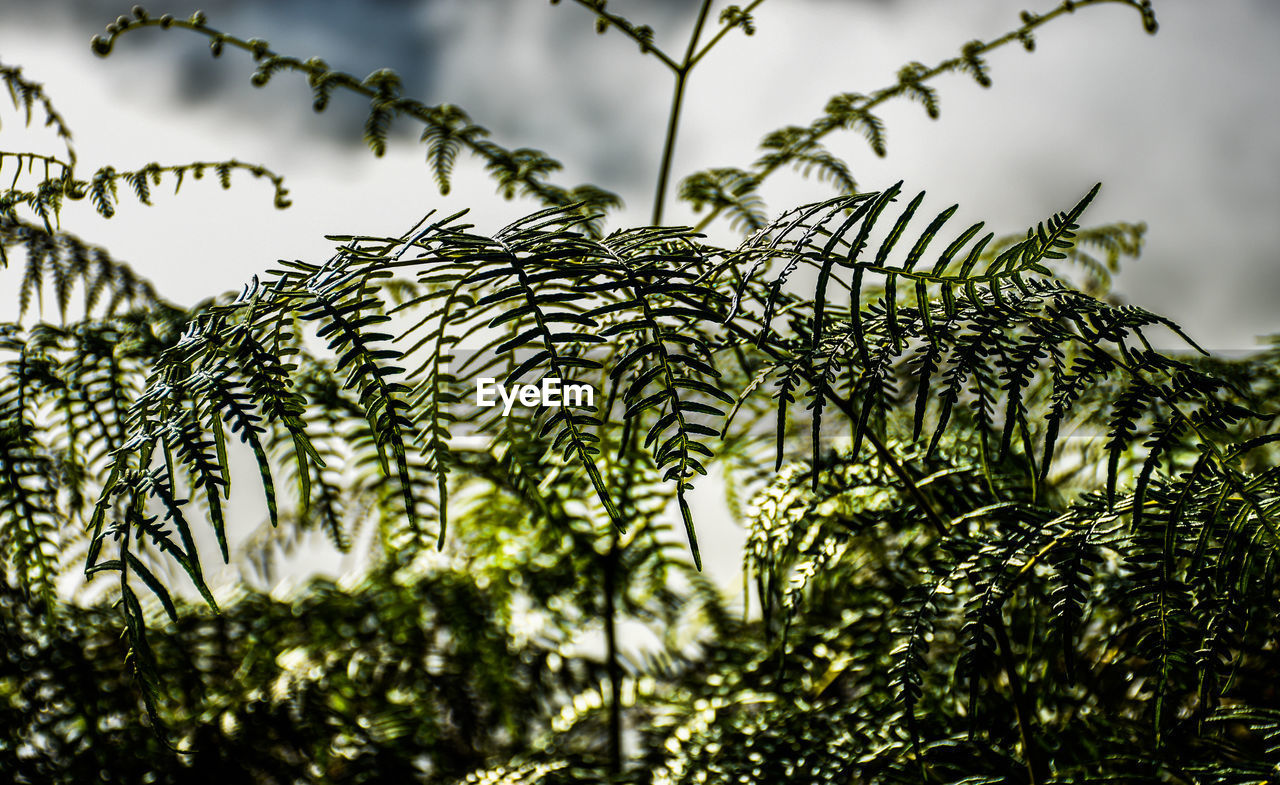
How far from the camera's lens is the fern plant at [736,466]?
0.98ft

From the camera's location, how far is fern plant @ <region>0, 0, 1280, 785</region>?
0.98 ft

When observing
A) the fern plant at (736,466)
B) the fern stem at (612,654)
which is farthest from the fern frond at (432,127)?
the fern stem at (612,654)

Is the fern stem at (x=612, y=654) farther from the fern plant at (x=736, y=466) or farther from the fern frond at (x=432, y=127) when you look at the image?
the fern frond at (x=432, y=127)

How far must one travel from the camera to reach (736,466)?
2.68 feet

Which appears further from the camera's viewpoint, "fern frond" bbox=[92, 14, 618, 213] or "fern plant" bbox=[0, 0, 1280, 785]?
"fern frond" bbox=[92, 14, 618, 213]

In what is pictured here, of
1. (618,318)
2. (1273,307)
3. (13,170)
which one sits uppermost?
(1273,307)

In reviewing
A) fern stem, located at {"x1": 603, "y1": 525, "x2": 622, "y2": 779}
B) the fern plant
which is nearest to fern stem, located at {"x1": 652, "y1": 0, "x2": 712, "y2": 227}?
the fern plant

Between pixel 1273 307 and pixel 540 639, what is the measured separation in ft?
6.32

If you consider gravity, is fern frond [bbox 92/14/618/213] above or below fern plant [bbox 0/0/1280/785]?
above

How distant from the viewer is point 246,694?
0.85 m

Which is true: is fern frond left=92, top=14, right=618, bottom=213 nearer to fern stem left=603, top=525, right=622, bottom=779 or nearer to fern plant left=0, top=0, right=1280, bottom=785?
fern plant left=0, top=0, right=1280, bottom=785

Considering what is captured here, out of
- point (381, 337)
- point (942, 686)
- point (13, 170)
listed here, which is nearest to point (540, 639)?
point (942, 686)

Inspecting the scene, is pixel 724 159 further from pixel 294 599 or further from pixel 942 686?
pixel 942 686

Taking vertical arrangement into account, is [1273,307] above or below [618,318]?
above
